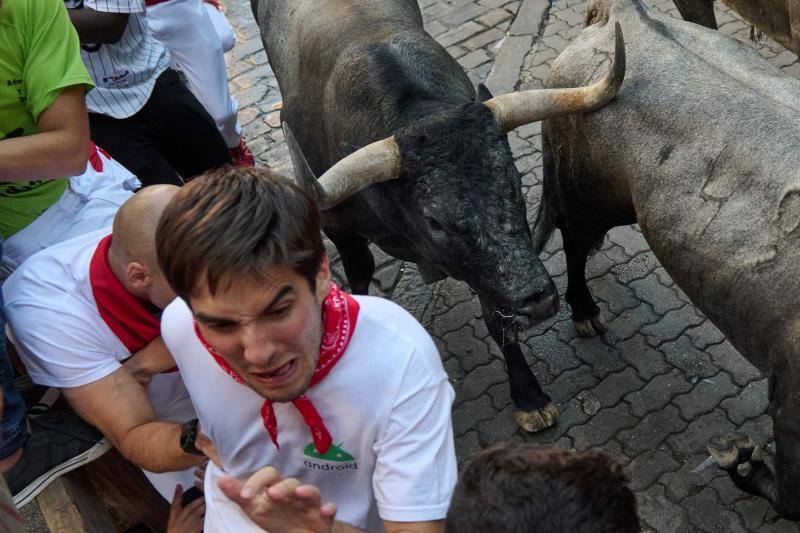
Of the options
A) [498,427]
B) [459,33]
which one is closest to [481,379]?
[498,427]

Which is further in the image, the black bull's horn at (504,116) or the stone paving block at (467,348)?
the stone paving block at (467,348)

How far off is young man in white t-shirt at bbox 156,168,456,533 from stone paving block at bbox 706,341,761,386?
9.55ft

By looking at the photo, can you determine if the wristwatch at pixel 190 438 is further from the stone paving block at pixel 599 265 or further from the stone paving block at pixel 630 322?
the stone paving block at pixel 599 265

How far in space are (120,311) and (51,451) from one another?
23.0 inches

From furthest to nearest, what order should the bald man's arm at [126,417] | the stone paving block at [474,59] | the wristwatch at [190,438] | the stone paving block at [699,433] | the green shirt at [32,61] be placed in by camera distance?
the stone paving block at [474,59] → the stone paving block at [699,433] → the green shirt at [32,61] → the bald man's arm at [126,417] → the wristwatch at [190,438]

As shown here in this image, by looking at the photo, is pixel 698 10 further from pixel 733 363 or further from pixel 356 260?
pixel 356 260

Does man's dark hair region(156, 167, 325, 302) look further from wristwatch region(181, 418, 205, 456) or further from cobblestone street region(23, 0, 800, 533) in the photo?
cobblestone street region(23, 0, 800, 533)

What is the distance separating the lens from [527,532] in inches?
71.8

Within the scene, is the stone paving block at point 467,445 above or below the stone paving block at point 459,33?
below

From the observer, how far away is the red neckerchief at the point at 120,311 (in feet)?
10.5

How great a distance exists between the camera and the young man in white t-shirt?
219 centimetres

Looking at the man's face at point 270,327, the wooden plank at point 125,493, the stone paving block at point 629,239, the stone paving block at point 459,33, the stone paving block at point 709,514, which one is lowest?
the stone paving block at point 709,514

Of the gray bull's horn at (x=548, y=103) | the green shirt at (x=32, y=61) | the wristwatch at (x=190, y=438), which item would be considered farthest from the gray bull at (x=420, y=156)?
the wristwatch at (x=190, y=438)

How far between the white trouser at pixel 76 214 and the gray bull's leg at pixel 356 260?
1.49m
